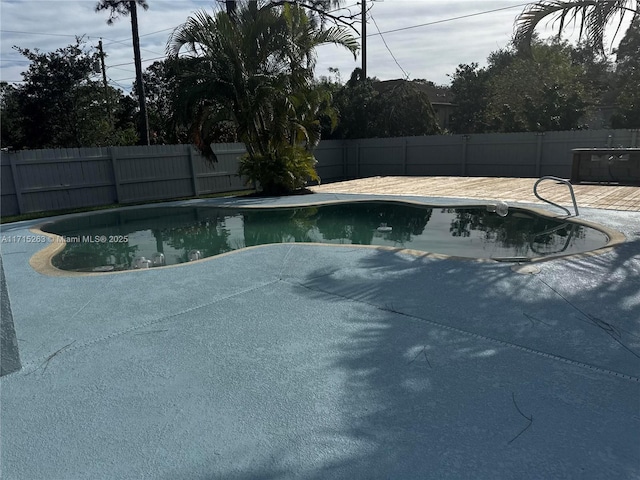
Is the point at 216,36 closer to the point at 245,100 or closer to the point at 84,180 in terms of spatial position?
the point at 245,100

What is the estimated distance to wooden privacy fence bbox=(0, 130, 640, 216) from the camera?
504 inches

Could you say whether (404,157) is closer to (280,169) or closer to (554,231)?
(280,169)

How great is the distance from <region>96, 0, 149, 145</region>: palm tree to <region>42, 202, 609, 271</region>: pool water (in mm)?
6242

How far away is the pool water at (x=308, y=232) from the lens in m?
7.40

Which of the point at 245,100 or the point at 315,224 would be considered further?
the point at 245,100

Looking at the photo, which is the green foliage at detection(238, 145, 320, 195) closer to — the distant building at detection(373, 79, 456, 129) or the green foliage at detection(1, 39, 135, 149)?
the green foliage at detection(1, 39, 135, 149)

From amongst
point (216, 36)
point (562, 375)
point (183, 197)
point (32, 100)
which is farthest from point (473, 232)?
point (32, 100)

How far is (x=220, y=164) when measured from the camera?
1694 centimetres

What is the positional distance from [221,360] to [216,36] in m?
11.6

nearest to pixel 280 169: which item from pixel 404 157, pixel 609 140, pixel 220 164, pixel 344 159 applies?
pixel 220 164

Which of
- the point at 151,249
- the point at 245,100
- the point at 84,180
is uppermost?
the point at 245,100

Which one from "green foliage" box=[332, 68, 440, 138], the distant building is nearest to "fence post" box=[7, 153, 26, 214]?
"green foliage" box=[332, 68, 440, 138]

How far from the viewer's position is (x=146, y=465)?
2342 millimetres

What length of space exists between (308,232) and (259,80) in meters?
5.49
